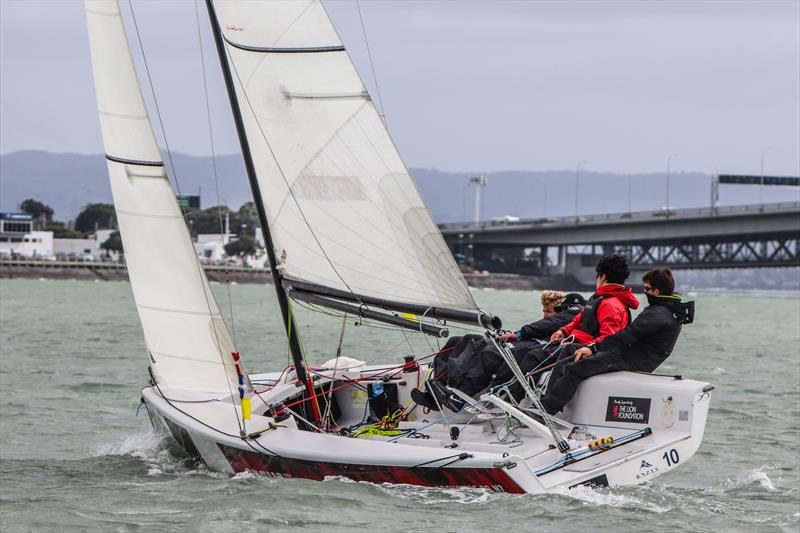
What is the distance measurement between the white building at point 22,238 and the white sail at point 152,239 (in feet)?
441

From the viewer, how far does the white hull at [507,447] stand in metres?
10.3

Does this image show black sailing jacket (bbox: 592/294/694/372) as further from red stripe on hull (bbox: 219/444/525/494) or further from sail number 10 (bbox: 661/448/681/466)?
red stripe on hull (bbox: 219/444/525/494)

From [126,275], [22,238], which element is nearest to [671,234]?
[126,275]

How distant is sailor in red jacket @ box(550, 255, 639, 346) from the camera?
11.1 m

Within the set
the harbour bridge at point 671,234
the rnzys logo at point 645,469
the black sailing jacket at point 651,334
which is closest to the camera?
the rnzys logo at point 645,469

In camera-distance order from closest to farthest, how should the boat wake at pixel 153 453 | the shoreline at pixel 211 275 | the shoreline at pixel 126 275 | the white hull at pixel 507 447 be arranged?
the white hull at pixel 507 447 → the boat wake at pixel 153 453 → the shoreline at pixel 211 275 → the shoreline at pixel 126 275

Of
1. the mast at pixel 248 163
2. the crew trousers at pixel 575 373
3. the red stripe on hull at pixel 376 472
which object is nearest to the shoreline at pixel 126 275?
the mast at pixel 248 163

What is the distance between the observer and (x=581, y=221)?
10069 centimetres

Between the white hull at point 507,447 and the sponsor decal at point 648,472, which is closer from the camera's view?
the white hull at point 507,447

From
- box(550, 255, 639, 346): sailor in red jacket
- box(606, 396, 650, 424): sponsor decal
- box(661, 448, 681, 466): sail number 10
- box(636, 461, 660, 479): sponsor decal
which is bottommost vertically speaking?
box(636, 461, 660, 479): sponsor decal

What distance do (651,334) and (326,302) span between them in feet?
9.17

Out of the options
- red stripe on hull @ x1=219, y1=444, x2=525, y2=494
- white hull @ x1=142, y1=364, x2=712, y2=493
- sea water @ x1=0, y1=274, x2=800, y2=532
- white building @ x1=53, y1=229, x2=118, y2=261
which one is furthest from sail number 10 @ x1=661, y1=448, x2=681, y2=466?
white building @ x1=53, y1=229, x2=118, y2=261

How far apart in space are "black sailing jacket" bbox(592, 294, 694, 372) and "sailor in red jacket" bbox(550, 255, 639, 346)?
0.52ft

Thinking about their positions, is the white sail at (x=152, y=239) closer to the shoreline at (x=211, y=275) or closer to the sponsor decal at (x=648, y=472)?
the sponsor decal at (x=648, y=472)
